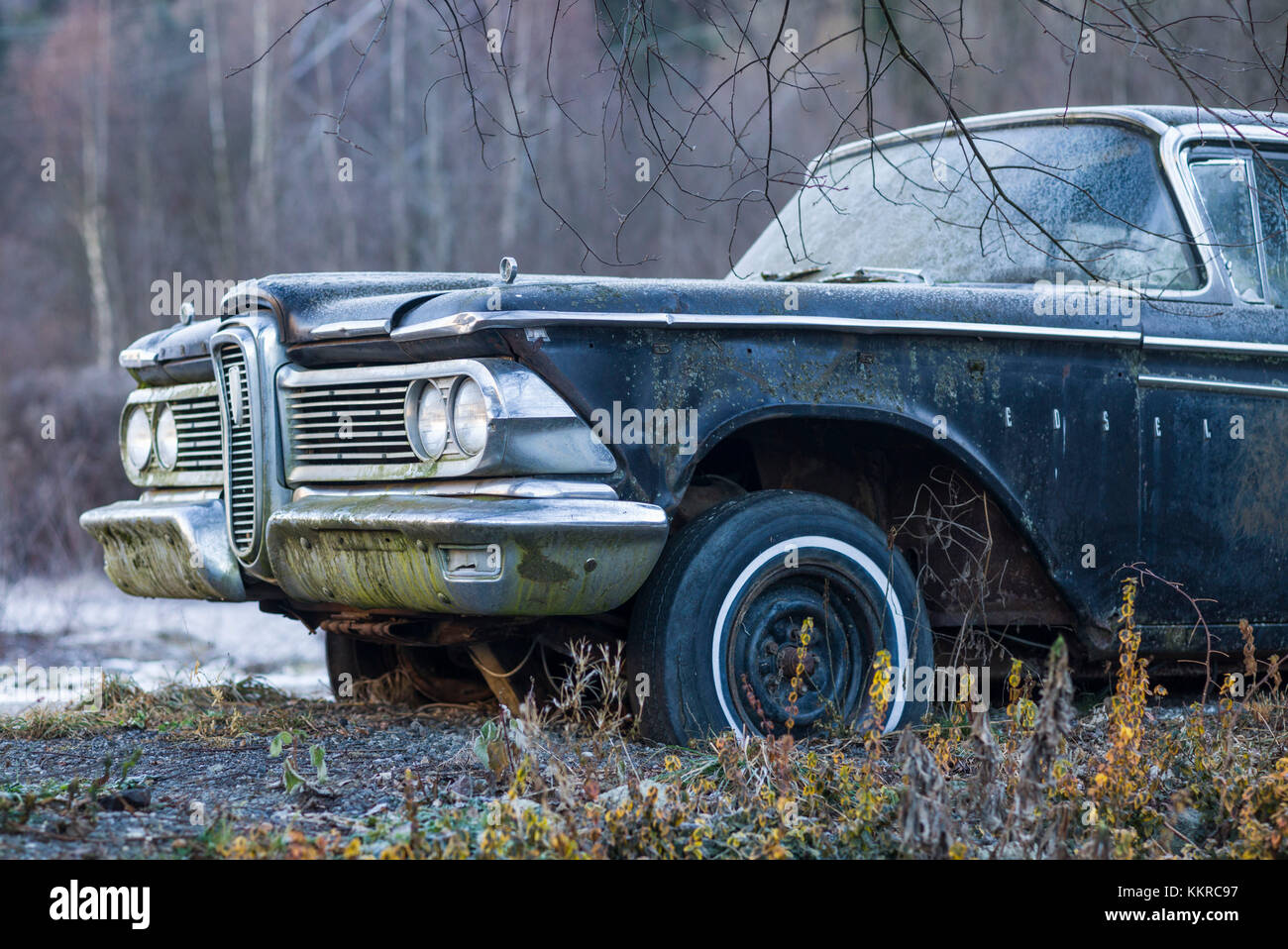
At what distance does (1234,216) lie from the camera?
4672 mm

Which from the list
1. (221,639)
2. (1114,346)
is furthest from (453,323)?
(221,639)

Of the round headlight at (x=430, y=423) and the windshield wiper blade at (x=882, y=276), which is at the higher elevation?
the windshield wiper blade at (x=882, y=276)

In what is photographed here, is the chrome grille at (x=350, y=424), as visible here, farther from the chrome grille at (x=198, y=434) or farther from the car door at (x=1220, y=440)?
the car door at (x=1220, y=440)

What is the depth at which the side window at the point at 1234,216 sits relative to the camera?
4.57 m

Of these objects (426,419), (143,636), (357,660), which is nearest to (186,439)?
(357,660)

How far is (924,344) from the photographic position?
3959 millimetres

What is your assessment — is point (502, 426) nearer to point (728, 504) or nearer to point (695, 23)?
point (728, 504)

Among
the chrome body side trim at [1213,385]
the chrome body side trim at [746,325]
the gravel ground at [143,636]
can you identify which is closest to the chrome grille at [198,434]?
the chrome body side trim at [746,325]

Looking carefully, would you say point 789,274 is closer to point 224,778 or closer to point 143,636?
point 224,778

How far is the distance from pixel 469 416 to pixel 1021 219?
200cm

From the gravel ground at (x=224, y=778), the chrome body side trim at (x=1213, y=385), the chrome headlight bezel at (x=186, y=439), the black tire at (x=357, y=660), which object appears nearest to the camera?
the gravel ground at (x=224, y=778)

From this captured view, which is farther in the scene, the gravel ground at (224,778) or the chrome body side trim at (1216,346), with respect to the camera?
the chrome body side trim at (1216,346)

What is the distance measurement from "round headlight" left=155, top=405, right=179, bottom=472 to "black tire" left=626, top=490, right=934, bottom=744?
68.1 inches

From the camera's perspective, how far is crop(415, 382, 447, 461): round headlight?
366cm
